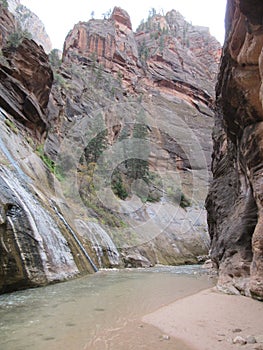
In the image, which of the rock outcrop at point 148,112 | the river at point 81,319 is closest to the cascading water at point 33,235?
the river at point 81,319

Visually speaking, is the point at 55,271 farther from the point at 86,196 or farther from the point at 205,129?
the point at 205,129

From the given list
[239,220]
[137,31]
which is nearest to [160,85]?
[137,31]

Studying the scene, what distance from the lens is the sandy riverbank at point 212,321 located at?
3.76 metres

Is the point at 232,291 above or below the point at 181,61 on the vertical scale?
below

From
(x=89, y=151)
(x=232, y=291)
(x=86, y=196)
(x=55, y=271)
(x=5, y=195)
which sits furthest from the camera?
(x=89, y=151)

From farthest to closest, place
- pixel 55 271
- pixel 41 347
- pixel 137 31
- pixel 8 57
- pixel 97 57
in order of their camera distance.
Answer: pixel 137 31 → pixel 97 57 → pixel 8 57 → pixel 55 271 → pixel 41 347

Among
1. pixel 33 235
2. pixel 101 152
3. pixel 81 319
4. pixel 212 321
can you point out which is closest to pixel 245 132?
pixel 212 321

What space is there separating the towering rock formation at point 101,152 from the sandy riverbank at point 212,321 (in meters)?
4.11

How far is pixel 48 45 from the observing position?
420 feet

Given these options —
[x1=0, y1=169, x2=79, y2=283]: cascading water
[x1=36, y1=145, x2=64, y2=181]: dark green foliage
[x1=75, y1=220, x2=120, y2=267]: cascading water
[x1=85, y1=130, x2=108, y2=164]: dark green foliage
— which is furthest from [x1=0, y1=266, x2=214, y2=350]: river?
[x1=85, y1=130, x2=108, y2=164]: dark green foliage

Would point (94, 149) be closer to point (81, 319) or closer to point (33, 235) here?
point (33, 235)

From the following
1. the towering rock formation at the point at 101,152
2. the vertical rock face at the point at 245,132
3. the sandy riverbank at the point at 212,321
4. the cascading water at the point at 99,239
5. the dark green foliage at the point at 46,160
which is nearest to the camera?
the sandy riverbank at the point at 212,321

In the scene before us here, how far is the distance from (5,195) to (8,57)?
15409 millimetres

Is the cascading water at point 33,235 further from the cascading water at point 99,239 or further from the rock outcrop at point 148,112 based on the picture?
the rock outcrop at point 148,112
